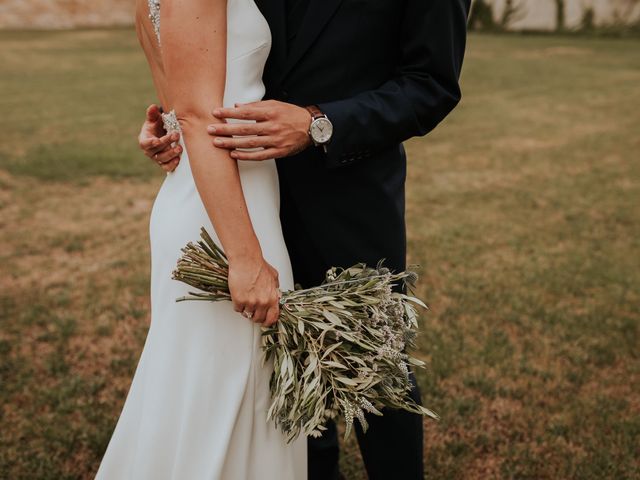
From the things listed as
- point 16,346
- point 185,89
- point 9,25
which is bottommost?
point 16,346

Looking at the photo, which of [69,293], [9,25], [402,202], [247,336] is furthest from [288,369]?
[9,25]

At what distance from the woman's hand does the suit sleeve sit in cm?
40

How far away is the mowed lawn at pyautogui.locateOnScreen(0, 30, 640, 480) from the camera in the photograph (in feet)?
11.6

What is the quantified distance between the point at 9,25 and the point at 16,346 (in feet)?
101

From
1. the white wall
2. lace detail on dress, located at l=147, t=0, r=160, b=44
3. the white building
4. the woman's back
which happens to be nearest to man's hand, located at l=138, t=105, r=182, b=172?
the woman's back

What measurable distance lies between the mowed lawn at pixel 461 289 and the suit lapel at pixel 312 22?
7.18 feet

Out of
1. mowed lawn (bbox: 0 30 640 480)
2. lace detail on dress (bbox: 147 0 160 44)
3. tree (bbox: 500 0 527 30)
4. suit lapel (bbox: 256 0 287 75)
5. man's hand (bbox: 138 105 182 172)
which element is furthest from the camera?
tree (bbox: 500 0 527 30)

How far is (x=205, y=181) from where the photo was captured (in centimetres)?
185

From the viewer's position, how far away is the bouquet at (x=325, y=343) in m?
1.93

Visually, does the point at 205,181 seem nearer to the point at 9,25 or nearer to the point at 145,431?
the point at 145,431

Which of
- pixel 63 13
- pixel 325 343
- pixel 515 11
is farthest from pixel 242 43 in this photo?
pixel 63 13

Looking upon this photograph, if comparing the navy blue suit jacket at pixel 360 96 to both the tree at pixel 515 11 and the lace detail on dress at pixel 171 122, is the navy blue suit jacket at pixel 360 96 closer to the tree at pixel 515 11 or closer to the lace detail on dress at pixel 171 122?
the lace detail on dress at pixel 171 122

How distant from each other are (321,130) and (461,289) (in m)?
3.61

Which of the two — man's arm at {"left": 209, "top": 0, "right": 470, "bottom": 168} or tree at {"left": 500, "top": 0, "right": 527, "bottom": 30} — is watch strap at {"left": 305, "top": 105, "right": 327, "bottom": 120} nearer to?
man's arm at {"left": 209, "top": 0, "right": 470, "bottom": 168}
